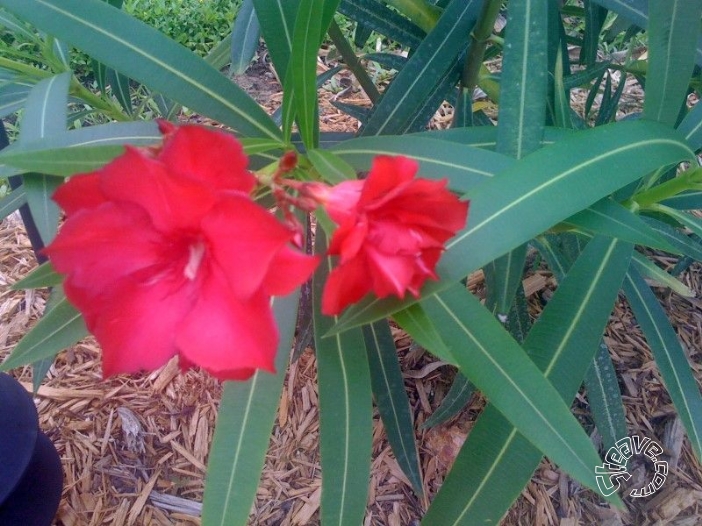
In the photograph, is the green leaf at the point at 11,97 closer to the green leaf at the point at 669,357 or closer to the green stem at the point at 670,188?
the green stem at the point at 670,188

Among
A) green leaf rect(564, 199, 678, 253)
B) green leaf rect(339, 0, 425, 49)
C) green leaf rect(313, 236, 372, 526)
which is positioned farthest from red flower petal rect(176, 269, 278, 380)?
green leaf rect(339, 0, 425, 49)

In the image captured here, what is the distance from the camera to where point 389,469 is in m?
1.35

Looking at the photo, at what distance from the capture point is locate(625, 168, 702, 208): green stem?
836 mm

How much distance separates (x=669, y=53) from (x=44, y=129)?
3.02 ft

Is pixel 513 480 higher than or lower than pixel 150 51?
lower

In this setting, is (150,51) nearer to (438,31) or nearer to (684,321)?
(438,31)

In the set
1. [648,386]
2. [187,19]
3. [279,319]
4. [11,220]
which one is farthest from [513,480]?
[187,19]

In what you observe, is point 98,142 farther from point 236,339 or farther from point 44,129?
point 236,339

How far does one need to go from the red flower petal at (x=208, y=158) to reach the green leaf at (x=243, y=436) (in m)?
0.31

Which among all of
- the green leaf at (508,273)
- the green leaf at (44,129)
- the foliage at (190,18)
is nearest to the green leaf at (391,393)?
the green leaf at (508,273)

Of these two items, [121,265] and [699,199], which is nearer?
[121,265]

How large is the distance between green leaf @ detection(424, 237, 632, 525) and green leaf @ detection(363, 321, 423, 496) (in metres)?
0.32

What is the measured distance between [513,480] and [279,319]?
374mm

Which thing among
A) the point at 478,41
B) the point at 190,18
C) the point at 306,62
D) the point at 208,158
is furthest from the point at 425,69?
the point at 190,18
